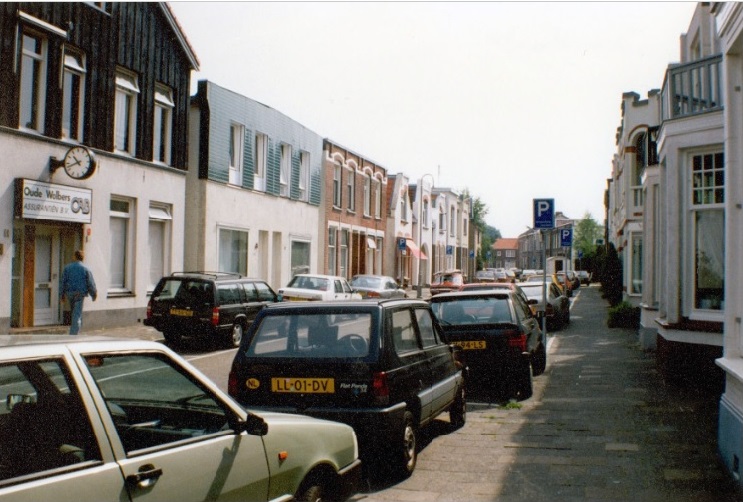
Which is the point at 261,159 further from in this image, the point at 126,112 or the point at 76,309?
the point at 76,309

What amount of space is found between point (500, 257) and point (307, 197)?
141 metres

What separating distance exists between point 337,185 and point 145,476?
33.8 metres

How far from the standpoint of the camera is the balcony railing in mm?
10641

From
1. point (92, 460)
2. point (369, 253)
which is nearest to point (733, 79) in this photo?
point (92, 460)

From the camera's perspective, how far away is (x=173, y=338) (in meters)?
16.4

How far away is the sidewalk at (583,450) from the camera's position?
Answer: 6125 millimetres

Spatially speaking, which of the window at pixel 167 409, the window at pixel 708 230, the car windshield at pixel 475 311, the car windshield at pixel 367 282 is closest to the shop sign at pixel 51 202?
the car windshield at pixel 475 311

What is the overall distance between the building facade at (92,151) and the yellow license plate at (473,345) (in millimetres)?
10687

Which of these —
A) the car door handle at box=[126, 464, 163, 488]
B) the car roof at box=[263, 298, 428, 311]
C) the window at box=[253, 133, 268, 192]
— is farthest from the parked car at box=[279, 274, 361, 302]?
the car door handle at box=[126, 464, 163, 488]

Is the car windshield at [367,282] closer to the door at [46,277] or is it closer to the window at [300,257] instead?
the window at [300,257]

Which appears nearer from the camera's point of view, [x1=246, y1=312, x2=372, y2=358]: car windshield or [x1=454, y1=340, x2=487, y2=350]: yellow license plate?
[x1=246, y1=312, x2=372, y2=358]: car windshield

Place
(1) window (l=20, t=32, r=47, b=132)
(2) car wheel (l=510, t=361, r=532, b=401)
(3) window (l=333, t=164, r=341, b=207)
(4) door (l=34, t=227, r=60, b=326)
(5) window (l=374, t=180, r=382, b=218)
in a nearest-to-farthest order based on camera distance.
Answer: (2) car wheel (l=510, t=361, r=532, b=401)
(1) window (l=20, t=32, r=47, b=132)
(4) door (l=34, t=227, r=60, b=326)
(3) window (l=333, t=164, r=341, b=207)
(5) window (l=374, t=180, r=382, b=218)

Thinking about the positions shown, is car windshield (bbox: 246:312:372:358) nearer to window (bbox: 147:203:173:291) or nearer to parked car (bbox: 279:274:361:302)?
parked car (bbox: 279:274:361:302)

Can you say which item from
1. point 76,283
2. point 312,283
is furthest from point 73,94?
point 312,283
